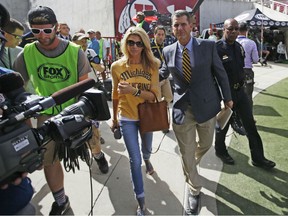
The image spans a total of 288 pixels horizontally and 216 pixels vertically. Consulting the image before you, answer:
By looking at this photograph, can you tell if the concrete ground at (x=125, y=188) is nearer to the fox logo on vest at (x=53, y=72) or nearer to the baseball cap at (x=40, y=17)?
the fox logo on vest at (x=53, y=72)

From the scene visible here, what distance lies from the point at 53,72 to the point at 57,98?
1.36 m

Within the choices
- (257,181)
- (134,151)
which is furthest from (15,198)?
(257,181)

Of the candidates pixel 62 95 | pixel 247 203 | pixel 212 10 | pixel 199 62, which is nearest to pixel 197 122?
pixel 199 62

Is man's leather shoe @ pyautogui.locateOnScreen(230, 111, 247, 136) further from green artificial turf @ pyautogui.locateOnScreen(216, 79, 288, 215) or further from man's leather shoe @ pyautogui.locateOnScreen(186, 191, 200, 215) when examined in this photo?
man's leather shoe @ pyautogui.locateOnScreen(186, 191, 200, 215)

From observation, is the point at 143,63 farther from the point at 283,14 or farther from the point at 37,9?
the point at 283,14

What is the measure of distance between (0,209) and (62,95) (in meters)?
0.70

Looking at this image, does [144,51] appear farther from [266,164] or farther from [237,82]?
[266,164]

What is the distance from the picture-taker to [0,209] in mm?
1460

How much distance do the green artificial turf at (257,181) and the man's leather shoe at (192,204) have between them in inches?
9.9

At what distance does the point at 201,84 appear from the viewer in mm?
2801

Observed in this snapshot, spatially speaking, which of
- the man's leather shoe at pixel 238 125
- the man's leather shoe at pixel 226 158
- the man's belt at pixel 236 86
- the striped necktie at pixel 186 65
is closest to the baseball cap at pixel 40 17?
the striped necktie at pixel 186 65

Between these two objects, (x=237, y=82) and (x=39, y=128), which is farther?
(x=237, y=82)

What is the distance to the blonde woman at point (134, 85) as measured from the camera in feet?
9.07

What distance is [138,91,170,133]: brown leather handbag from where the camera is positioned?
282 centimetres
